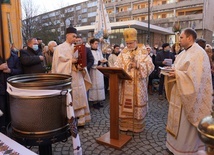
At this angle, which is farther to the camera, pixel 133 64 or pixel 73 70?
pixel 73 70

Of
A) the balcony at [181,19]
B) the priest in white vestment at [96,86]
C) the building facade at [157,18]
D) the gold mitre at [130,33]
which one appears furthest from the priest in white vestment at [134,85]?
the balcony at [181,19]

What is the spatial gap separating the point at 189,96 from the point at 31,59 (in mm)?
3094

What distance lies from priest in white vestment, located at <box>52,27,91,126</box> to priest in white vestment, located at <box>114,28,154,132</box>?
0.77m

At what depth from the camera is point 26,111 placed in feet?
5.92

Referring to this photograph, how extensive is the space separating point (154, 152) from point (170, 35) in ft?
104

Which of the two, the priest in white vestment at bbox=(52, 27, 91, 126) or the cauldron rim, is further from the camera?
the priest in white vestment at bbox=(52, 27, 91, 126)

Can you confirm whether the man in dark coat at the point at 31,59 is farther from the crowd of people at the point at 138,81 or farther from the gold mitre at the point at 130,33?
the gold mitre at the point at 130,33

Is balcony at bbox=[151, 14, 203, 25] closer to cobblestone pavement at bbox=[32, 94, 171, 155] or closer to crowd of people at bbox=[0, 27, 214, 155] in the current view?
cobblestone pavement at bbox=[32, 94, 171, 155]

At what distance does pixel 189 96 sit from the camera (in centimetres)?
267

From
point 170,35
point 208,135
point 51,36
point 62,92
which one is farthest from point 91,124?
point 170,35

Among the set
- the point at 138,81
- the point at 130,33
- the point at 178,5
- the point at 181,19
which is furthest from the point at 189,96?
the point at 178,5

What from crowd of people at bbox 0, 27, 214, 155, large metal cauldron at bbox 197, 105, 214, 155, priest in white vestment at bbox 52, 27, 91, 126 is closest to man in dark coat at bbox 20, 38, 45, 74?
crowd of people at bbox 0, 27, 214, 155

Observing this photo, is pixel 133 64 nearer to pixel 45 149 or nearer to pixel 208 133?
pixel 45 149

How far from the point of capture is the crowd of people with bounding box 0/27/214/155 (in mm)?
2701
